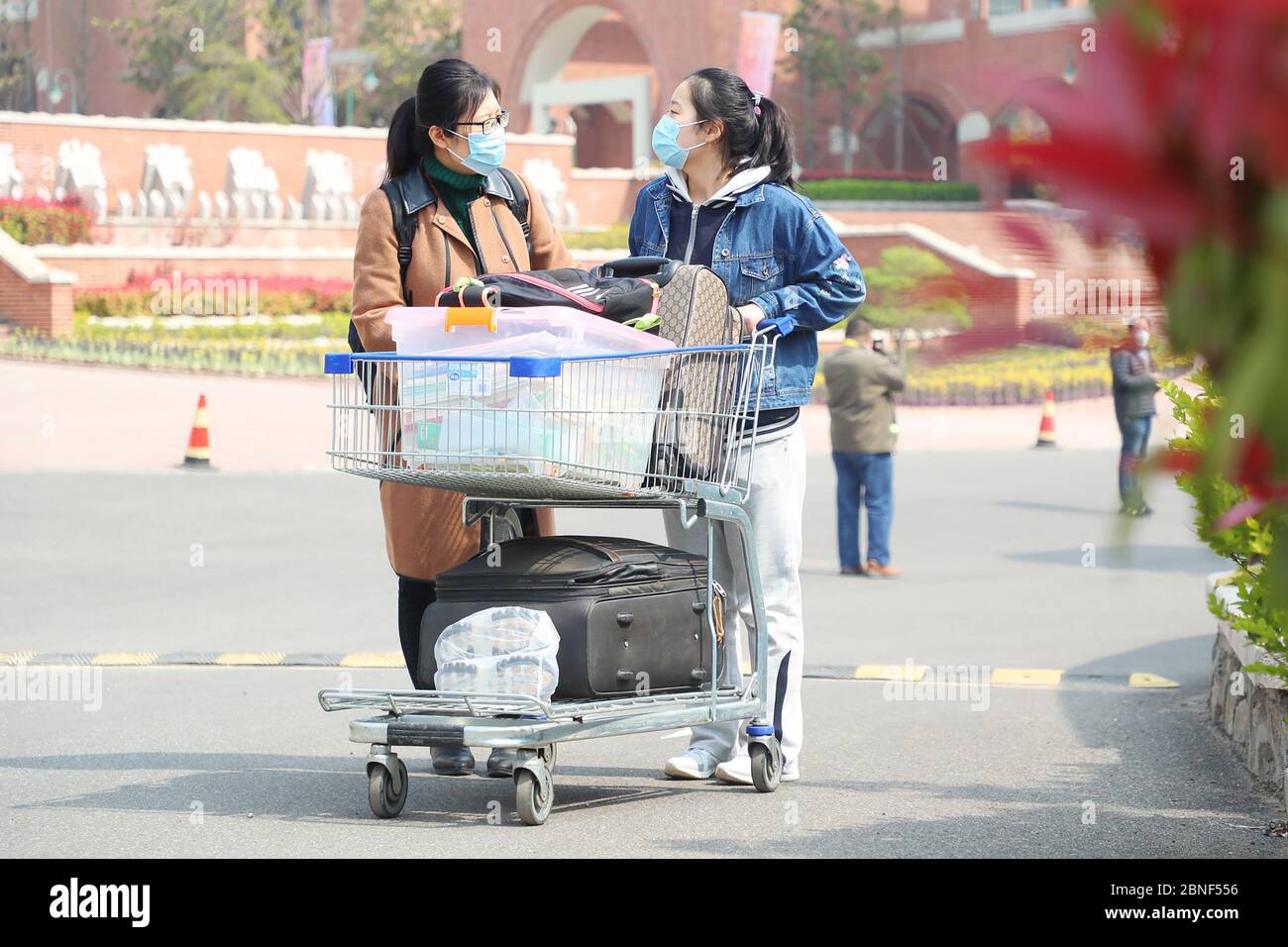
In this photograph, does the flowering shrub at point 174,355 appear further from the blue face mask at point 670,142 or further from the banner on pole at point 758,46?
the banner on pole at point 758,46

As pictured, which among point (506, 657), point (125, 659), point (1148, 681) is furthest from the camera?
point (125, 659)

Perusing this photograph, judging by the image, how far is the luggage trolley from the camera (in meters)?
4.54

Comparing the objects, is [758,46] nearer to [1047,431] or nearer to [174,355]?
[174,355]

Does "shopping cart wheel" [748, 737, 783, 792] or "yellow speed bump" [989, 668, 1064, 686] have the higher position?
"shopping cart wheel" [748, 737, 783, 792]

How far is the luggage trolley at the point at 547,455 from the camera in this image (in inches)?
179

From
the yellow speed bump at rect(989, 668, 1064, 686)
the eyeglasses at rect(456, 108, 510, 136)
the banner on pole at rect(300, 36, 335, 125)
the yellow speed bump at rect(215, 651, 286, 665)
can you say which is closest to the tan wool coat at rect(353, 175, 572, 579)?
the eyeglasses at rect(456, 108, 510, 136)

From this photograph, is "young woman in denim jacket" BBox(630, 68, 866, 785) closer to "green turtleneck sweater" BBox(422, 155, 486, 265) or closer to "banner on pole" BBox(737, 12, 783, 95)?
"green turtleneck sweater" BBox(422, 155, 486, 265)

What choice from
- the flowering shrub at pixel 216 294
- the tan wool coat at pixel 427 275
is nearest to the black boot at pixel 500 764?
the tan wool coat at pixel 427 275

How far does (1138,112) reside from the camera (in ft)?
3.05

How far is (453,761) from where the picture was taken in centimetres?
555

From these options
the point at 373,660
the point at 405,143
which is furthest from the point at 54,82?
the point at 405,143

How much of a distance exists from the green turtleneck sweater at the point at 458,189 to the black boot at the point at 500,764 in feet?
4.97

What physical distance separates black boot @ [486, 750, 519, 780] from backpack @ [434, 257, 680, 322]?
1.49 meters

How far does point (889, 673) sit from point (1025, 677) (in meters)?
0.58
